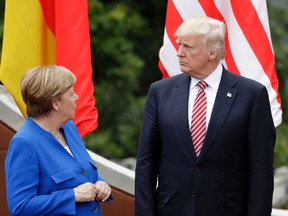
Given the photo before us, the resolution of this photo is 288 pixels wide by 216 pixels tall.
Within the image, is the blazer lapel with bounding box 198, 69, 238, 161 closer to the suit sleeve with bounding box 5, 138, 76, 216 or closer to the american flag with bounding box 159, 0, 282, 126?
the suit sleeve with bounding box 5, 138, 76, 216

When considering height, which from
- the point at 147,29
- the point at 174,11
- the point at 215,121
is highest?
the point at 174,11

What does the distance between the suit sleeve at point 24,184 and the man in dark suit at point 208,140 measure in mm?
580

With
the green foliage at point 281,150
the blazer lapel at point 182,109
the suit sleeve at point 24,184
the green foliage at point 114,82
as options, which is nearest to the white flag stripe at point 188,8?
the blazer lapel at point 182,109

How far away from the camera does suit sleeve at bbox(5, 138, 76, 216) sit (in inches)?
145

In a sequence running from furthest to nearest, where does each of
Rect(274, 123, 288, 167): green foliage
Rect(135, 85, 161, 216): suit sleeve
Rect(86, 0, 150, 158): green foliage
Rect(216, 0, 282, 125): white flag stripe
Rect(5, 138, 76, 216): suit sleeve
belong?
Rect(274, 123, 288, 167): green foliage, Rect(86, 0, 150, 158): green foliage, Rect(216, 0, 282, 125): white flag stripe, Rect(135, 85, 161, 216): suit sleeve, Rect(5, 138, 76, 216): suit sleeve

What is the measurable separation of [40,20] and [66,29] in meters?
0.16

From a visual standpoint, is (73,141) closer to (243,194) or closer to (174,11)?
(243,194)

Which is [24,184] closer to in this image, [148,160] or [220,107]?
[148,160]

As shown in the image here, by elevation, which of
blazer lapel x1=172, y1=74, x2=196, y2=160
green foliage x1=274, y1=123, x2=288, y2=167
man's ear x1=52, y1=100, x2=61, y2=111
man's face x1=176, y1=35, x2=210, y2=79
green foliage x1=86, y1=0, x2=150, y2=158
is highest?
man's face x1=176, y1=35, x2=210, y2=79

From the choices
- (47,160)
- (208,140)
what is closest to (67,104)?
(47,160)

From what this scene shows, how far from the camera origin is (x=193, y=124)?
4.06m

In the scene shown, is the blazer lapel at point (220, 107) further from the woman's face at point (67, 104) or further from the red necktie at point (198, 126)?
the woman's face at point (67, 104)

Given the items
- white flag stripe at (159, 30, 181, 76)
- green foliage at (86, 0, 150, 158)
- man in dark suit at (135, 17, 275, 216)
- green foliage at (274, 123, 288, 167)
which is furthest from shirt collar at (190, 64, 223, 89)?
green foliage at (274, 123, 288, 167)

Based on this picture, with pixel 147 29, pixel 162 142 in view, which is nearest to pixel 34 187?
pixel 162 142
